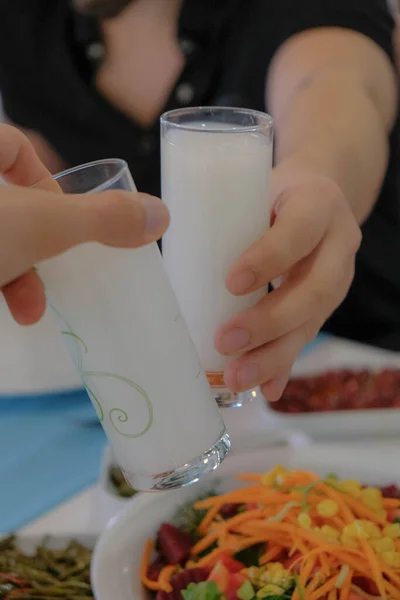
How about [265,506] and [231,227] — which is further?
[265,506]

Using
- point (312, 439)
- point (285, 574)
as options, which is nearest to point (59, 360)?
point (312, 439)

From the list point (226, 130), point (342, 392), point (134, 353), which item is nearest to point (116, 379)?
point (134, 353)

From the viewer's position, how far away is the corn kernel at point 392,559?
0.74 m

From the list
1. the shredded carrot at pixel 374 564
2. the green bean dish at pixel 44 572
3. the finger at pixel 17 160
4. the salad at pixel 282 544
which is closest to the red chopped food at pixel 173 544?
the salad at pixel 282 544

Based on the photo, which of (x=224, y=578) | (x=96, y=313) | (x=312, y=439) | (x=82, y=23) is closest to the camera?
(x=96, y=313)

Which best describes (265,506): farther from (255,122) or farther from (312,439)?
(255,122)

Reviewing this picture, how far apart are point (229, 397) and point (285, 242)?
0.18 m

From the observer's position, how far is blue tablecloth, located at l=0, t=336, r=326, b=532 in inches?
37.1

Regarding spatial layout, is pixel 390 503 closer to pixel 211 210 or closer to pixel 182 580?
pixel 182 580

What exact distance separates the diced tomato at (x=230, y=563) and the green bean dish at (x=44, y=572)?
0.57ft

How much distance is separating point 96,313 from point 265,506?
450 millimetres

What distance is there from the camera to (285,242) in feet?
2.09

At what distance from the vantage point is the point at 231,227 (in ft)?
2.06

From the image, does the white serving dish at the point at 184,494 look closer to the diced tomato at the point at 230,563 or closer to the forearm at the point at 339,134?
the diced tomato at the point at 230,563
